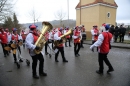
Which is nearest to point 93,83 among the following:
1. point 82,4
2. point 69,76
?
point 69,76

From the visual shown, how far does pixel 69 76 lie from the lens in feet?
16.0

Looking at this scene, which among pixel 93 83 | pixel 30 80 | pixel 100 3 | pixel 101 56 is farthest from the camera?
pixel 100 3

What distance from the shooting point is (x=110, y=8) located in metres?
23.5

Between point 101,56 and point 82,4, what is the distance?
67.5ft

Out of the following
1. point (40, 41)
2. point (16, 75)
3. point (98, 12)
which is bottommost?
point (16, 75)

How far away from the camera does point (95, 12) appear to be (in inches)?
858

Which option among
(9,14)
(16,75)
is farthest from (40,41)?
(9,14)

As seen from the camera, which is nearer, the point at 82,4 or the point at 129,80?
the point at 129,80

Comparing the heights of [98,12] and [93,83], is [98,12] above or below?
above

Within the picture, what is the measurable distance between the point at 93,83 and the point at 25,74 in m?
2.86

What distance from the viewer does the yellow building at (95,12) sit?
2142 cm

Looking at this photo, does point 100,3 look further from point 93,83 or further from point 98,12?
point 93,83

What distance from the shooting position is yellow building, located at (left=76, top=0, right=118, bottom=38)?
2142 centimetres

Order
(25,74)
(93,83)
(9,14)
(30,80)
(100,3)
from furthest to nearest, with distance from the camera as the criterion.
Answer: (9,14) → (100,3) → (25,74) → (30,80) → (93,83)
